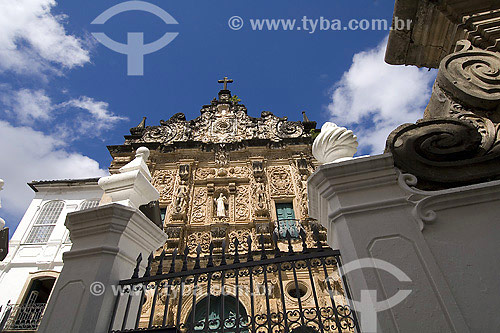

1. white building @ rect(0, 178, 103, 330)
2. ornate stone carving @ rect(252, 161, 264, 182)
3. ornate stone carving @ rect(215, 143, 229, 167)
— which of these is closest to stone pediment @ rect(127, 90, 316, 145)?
ornate stone carving @ rect(215, 143, 229, 167)

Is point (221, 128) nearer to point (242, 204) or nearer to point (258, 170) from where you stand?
point (258, 170)

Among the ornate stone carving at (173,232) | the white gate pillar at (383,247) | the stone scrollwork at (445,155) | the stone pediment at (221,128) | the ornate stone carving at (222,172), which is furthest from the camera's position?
the stone pediment at (221,128)

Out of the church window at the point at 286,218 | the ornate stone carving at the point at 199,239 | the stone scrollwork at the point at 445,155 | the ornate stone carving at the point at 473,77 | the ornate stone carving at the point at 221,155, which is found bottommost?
the stone scrollwork at the point at 445,155

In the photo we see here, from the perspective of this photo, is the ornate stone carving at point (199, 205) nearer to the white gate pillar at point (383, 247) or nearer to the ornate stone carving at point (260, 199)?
the ornate stone carving at point (260, 199)

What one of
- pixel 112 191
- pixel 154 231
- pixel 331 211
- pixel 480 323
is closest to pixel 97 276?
pixel 154 231

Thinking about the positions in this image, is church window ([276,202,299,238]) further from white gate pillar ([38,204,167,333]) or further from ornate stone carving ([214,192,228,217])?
white gate pillar ([38,204,167,333])

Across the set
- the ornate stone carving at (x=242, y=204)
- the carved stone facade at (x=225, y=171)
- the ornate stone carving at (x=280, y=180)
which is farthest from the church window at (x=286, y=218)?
the ornate stone carving at (x=242, y=204)

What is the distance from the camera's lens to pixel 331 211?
2.47 m

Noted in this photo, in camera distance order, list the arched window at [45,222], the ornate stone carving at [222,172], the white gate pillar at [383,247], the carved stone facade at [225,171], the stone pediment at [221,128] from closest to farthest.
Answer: the white gate pillar at [383,247] → the carved stone facade at [225,171] → the arched window at [45,222] → the ornate stone carving at [222,172] → the stone pediment at [221,128]

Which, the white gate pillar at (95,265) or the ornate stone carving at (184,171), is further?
the ornate stone carving at (184,171)

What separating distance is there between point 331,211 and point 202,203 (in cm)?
1041

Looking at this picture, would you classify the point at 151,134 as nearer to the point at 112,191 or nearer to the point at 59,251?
the point at 59,251

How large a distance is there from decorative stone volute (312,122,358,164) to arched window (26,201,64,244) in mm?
13002
